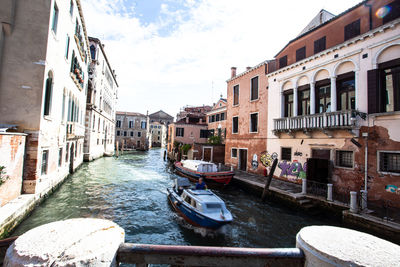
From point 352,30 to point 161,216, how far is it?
12.5 meters

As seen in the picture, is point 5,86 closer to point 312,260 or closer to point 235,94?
point 312,260

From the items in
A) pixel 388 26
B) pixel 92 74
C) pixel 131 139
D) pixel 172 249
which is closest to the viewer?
pixel 172 249

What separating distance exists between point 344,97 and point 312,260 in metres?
10.9

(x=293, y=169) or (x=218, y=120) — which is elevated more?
(x=218, y=120)

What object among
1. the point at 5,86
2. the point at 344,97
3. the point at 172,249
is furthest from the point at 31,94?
the point at 344,97

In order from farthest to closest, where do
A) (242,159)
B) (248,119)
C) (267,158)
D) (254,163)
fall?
(242,159) < (248,119) < (254,163) < (267,158)

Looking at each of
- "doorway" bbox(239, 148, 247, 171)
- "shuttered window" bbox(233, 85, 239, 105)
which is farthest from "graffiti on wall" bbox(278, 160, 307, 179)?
"shuttered window" bbox(233, 85, 239, 105)

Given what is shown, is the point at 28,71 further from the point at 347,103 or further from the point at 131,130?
the point at 131,130

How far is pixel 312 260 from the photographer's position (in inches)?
59.4

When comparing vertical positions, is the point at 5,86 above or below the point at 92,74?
below

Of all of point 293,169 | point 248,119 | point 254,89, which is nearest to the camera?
point 293,169

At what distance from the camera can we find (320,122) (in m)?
10.2

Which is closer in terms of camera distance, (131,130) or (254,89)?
(254,89)

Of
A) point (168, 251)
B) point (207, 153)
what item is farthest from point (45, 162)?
point (207, 153)
